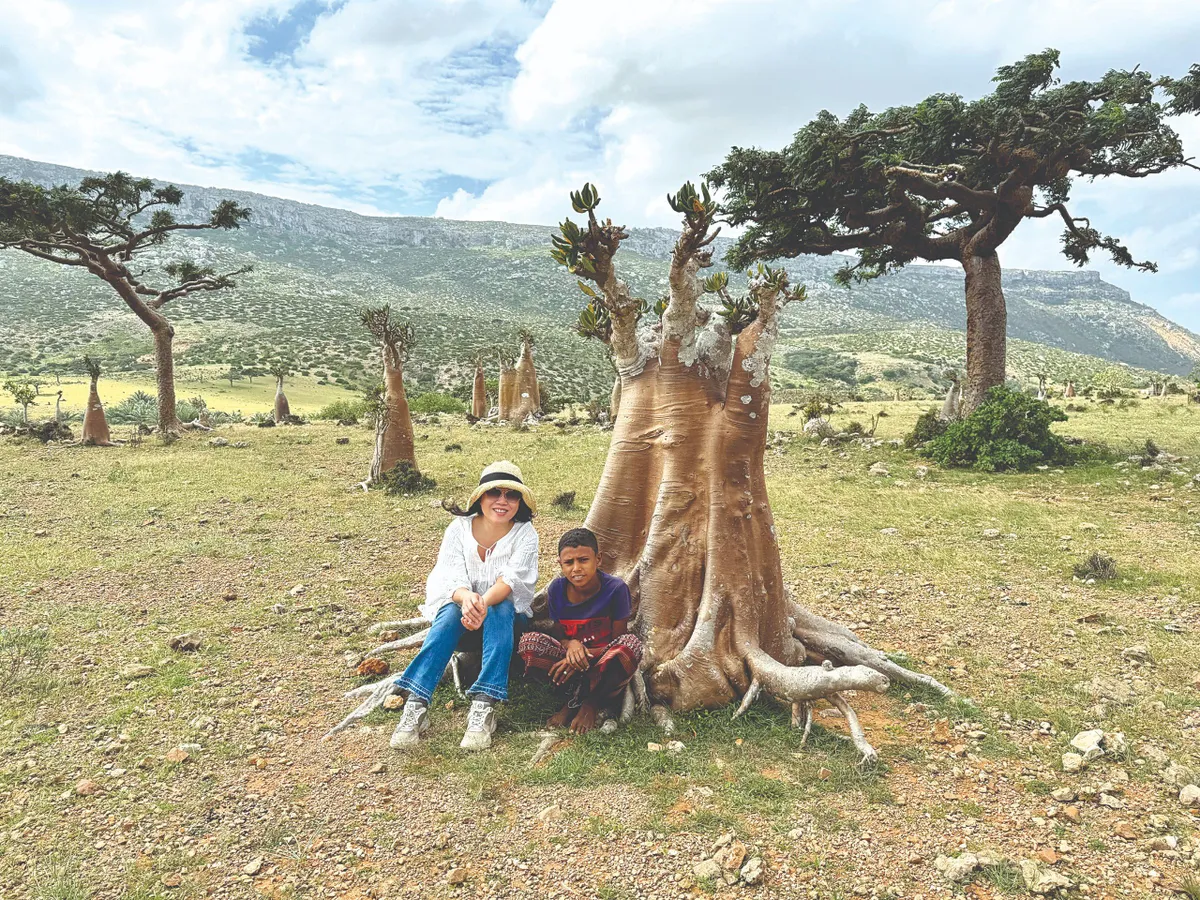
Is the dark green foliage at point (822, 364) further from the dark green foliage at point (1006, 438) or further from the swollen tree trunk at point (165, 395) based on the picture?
the swollen tree trunk at point (165, 395)

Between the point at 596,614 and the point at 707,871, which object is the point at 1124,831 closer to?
the point at 707,871

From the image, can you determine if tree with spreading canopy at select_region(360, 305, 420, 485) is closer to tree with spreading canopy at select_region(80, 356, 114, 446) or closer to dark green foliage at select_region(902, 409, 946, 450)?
tree with spreading canopy at select_region(80, 356, 114, 446)

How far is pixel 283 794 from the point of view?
333 cm

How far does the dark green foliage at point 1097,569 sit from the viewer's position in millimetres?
6371

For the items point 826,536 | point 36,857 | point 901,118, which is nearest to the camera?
point 36,857

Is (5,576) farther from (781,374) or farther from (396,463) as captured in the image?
(781,374)

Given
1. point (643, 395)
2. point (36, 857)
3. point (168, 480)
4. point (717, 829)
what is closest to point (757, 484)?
point (643, 395)

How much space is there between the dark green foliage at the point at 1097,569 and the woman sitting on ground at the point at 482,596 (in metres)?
5.76

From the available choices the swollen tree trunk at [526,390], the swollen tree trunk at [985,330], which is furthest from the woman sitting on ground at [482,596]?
the swollen tree trunk at [526,390]

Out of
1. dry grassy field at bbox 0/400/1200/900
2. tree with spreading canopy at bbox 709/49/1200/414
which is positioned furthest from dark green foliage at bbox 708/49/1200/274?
dry grassy field at bbox 0/400/1200/900

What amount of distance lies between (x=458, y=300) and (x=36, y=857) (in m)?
83.1

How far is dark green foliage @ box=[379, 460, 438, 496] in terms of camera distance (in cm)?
1150

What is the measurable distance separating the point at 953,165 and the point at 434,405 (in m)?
22.6

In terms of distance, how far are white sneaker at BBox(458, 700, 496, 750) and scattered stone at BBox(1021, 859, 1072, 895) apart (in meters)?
2.59
